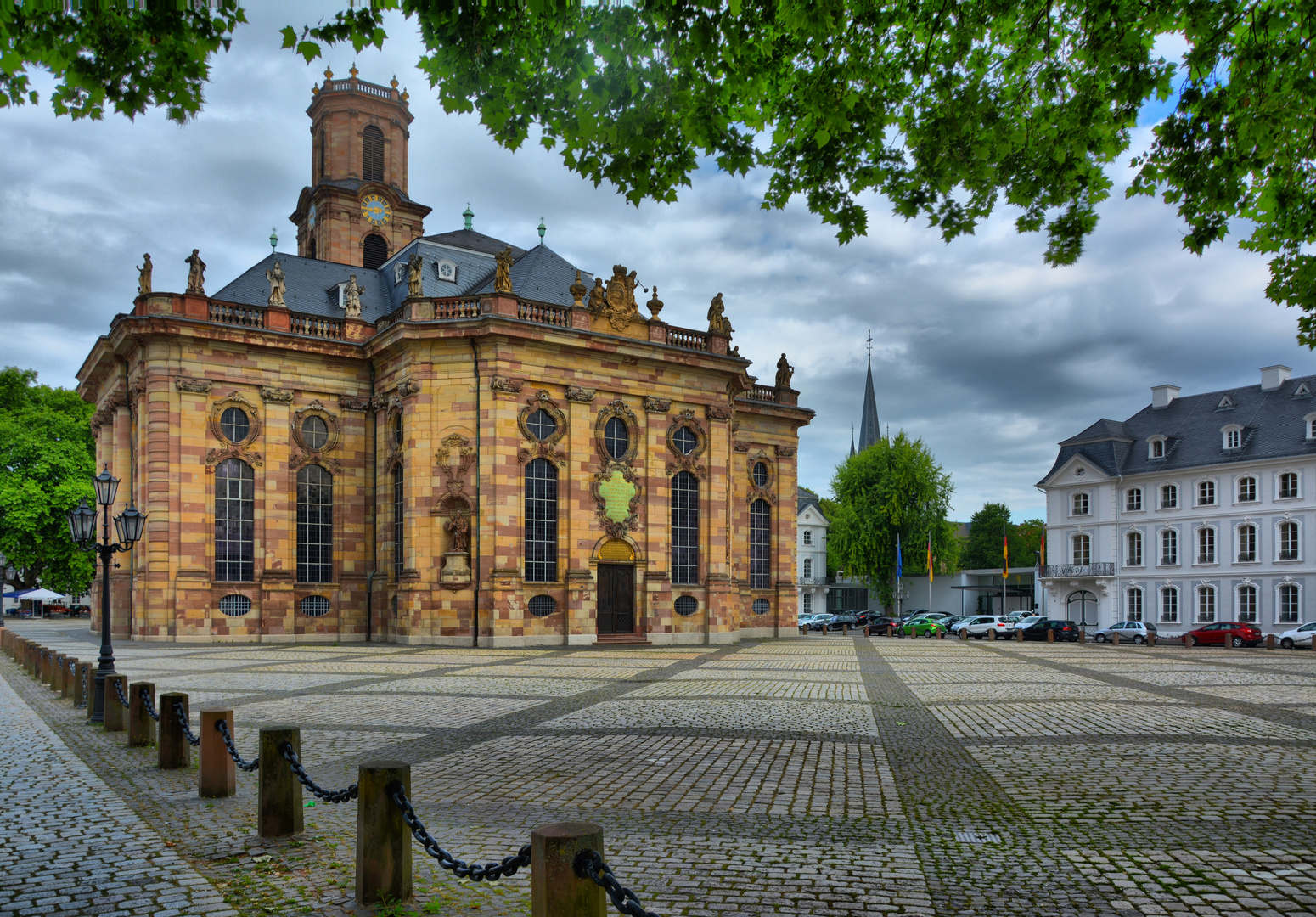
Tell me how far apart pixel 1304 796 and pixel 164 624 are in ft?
107

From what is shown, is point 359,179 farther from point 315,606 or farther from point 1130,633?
point 1130,633

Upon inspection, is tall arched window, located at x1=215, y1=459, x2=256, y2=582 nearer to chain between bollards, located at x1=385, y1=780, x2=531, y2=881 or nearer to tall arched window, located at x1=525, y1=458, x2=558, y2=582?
tall arched window, located at x1=525, y1=458, x2=558, y2=582

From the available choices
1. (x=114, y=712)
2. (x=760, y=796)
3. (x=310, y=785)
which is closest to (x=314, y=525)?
(x=114, y=712)

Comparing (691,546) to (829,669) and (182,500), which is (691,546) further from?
(182,500)

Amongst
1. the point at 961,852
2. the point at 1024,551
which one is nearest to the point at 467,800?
the point at 961,852

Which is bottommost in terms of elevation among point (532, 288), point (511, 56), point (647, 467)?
point (647, 467)

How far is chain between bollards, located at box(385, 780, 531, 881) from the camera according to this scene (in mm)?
4352

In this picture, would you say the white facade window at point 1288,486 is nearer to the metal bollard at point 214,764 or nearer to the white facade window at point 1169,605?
the white facade window at point 1169,605

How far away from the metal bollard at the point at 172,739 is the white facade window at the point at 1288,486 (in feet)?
173

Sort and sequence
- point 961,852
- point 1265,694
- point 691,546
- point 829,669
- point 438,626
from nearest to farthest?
point 961,852
point 1265,694
point 829,669
point 438,626
point 691,546

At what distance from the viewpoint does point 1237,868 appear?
242 inches

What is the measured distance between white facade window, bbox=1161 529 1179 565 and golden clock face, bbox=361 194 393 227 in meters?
45.8

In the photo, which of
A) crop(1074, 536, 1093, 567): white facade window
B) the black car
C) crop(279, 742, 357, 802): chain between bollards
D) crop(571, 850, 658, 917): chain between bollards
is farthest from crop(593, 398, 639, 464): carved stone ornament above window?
crop(1074, 536, 1093, 567): white facade window

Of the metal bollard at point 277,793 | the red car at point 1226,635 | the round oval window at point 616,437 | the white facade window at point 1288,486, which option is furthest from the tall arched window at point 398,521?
the white facade window at point 1288,486
